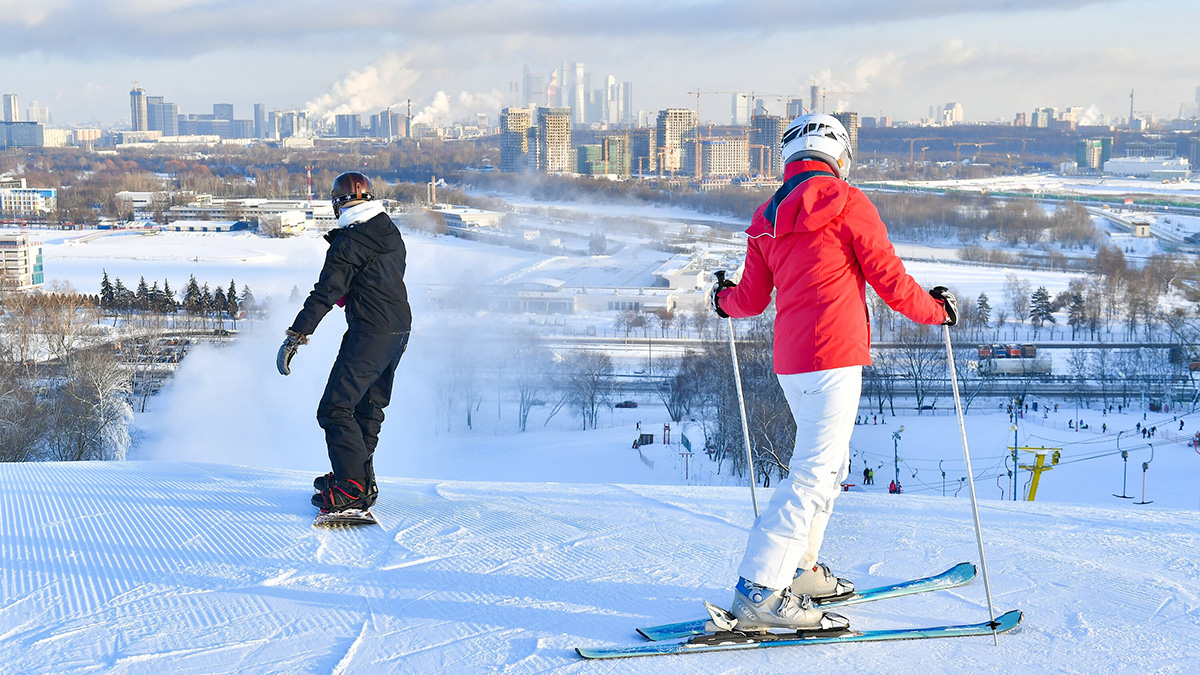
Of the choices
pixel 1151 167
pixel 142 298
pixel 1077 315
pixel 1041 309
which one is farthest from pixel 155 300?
pixel 1151 167

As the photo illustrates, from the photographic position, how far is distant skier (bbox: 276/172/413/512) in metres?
2.05

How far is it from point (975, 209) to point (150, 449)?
121ft

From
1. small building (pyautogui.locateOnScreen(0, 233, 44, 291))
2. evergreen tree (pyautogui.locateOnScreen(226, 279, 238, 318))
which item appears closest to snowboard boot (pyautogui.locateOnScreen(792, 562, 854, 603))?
evergreen tree (pyautogui.locateOnScreen(226, 279, 238, 318))

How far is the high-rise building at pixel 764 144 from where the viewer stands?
55.0m

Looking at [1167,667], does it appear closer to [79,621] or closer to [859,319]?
[859,319]

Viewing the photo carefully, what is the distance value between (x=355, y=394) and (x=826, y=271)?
1.08 metres

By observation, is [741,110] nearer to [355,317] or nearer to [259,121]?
[259,121]

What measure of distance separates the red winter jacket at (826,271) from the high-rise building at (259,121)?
441 ft

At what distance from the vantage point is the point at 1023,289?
2311cm

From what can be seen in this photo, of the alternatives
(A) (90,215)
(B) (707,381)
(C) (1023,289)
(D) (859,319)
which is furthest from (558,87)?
(D) (859,319)

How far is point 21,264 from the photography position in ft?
80.7

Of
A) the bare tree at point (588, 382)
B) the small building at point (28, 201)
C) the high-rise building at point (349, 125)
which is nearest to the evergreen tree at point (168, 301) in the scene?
the bare tree at point (588, 382)

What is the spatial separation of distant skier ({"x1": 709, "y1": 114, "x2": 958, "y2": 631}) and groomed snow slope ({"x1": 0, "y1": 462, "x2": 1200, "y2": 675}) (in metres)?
0.11

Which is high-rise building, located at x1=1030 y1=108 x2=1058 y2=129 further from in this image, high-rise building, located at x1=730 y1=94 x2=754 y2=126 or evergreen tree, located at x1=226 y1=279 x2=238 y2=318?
evergreen tree, located at x1=226 y1=279 x2=238 y2=318
